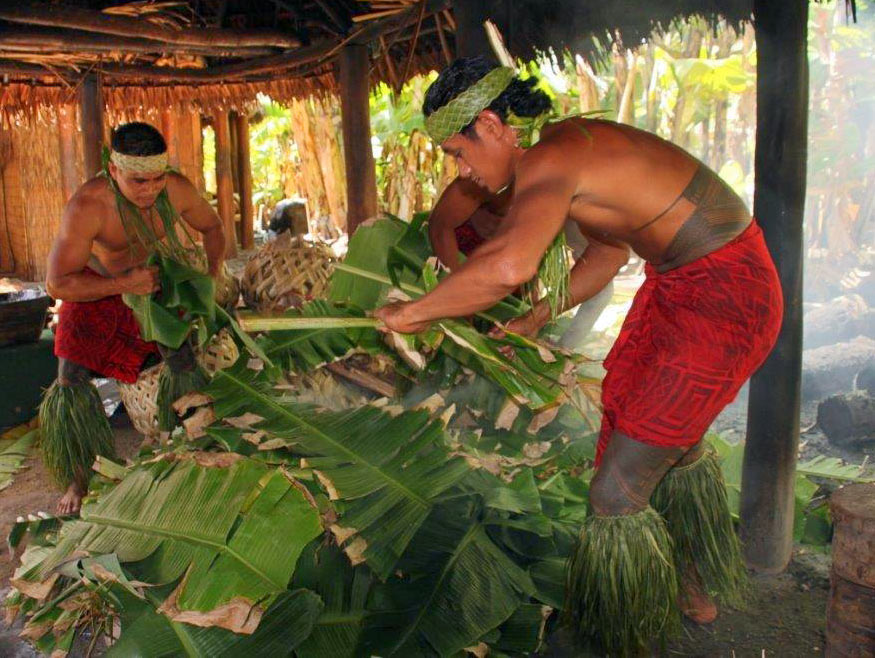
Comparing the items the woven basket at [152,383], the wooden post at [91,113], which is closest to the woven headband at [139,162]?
the woven basket at [152,383]

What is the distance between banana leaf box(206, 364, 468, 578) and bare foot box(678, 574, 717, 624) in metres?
0.88

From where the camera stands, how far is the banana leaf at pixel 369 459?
89.2 inches

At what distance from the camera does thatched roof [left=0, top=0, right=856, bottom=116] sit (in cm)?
393

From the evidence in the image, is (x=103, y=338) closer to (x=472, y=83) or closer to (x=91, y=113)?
(x=472, y=83)

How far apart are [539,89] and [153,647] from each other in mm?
1761

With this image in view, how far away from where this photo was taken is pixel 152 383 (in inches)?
159

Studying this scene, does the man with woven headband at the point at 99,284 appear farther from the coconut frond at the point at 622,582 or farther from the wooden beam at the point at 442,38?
the coconut frond at the point at 622,582

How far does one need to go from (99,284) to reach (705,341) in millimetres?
2488

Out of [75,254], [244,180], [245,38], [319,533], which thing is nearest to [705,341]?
[319,533]

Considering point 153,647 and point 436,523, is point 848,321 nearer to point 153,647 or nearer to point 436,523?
point 436,523

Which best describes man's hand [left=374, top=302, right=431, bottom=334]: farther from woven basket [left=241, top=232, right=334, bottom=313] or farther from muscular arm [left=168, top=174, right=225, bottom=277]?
muscular arm [left=168, top=174, right=225, bottom=277]

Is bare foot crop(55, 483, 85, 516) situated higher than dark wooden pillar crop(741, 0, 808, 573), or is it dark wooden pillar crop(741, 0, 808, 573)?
dark wooden pillar crop(741, 0, 808, 573)

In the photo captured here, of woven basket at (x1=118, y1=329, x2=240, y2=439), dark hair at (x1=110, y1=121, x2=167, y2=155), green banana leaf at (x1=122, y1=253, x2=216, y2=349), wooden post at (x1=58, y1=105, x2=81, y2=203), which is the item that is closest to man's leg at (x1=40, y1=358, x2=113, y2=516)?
woven basket at (x1=118, y1=329, x2=240, y2=439)

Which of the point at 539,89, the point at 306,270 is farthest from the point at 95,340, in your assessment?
the point at 539,89
